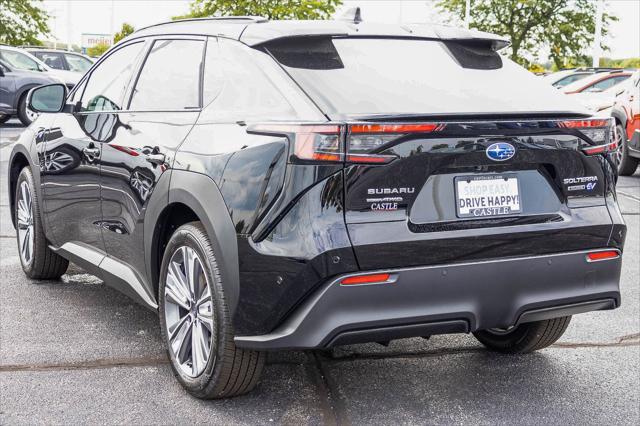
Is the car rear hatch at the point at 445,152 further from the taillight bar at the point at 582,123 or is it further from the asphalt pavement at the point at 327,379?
the asphalt pavement at the point at 327,379

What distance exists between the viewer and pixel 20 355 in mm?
4293

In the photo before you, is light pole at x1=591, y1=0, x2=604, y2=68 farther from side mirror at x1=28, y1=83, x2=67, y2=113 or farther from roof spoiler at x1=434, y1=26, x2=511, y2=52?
roof spoiler at x1=434, y1=26, x2=511, y2=52

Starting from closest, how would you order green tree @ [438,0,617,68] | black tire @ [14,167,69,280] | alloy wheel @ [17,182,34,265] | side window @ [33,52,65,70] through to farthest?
black tire @ [14,167,69,280]
alloy wheel @ [17,182,34,265]
side window @ [33,52,65,70]
green tree @ [438,0,617,68]

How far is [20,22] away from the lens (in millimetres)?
50000

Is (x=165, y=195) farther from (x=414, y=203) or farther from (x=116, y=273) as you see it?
(x=414, y=203)

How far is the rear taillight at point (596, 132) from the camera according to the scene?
357 cm

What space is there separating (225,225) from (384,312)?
0.70 metres

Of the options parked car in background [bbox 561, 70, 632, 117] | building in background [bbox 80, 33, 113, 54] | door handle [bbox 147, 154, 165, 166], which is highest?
door handle [bbox 147, 154, 165, 166]

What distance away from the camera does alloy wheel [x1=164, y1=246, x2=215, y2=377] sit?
364cm

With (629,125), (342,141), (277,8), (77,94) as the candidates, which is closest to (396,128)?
(342,141)

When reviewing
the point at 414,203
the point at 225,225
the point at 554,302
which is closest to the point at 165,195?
the point at 225,225

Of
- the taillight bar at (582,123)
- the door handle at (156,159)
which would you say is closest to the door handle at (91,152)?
the door handle at (156,159)

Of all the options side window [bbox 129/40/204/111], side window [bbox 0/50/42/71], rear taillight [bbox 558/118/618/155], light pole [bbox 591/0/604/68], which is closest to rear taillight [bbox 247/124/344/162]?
side window [bbox 129/40/204/111]

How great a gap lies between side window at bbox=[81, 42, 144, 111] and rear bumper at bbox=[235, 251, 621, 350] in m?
1.87
